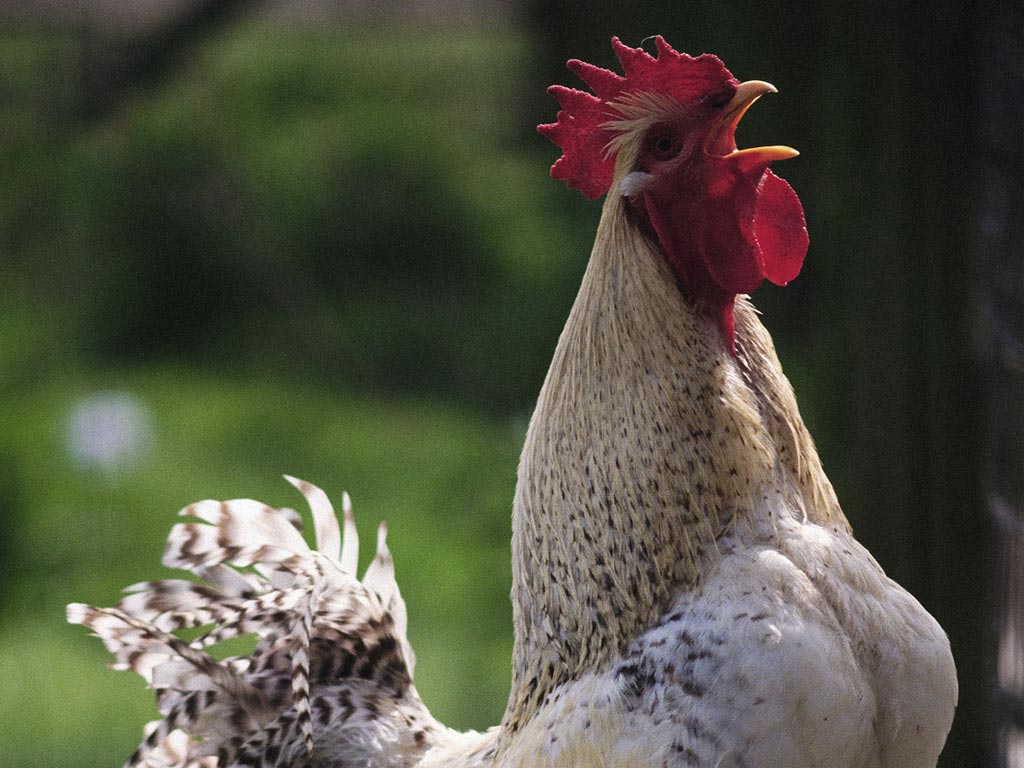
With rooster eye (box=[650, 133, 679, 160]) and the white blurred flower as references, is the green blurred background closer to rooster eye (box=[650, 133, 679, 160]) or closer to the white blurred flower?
the white blurred flower

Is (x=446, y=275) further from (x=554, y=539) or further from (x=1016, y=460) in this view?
(x=554, y=539)

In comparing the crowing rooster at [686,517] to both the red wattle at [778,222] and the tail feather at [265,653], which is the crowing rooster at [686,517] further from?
the tail feather at [265,653]

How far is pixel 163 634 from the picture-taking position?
2752 mm

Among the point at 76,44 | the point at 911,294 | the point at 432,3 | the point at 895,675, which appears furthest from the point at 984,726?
the point at 432,3

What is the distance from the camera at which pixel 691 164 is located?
6.93 ft

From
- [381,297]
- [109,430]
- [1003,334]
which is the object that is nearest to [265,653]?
[1003,334]

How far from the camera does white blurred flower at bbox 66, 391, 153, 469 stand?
612cm

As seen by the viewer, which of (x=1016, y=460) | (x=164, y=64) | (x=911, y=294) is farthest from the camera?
(x=164, y=64)

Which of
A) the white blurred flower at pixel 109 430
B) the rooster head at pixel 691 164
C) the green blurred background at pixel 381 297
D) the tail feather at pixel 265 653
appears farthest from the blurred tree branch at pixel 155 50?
the rooster head at pixel 691 164

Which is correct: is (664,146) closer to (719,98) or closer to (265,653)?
(719,98)

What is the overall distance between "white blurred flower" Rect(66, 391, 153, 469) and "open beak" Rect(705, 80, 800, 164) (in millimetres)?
4513

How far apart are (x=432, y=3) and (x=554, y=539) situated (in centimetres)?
1025

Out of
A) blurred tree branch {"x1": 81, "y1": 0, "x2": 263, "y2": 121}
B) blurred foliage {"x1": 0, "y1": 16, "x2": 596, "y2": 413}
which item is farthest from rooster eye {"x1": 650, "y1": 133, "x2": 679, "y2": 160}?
blurred foliage {"x1": 0, "y1": 16, "x2": 596, "y2": 413}

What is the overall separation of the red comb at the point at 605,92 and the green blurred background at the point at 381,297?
4.95 ft
